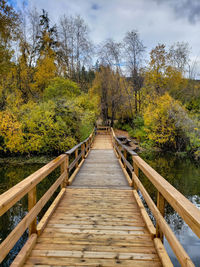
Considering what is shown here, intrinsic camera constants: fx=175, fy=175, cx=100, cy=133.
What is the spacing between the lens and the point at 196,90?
24.5 meters

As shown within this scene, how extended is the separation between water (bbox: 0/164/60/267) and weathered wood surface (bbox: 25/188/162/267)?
7.26ft

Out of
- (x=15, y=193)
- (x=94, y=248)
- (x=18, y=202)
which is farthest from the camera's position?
(x=18, y=202)

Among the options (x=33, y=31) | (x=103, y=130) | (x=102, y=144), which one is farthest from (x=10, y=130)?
(x=33, y=31)

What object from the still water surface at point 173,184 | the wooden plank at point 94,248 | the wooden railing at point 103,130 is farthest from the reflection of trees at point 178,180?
the wooden railing at point 103,130

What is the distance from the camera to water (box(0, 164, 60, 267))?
4577mm

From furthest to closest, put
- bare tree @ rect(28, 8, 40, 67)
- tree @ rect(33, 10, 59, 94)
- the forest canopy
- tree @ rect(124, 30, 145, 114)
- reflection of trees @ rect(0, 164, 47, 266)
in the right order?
bare tree @ rect(28, 8, 40, 67), tree @ rect(33, 10, 59, 94), tree @ rect(124, 30, 145, 114), the forest canopy, reflection of trees @ rect(0, 164, 47, 266)

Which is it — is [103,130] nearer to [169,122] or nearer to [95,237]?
[169,122]

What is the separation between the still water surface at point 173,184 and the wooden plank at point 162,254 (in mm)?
2861

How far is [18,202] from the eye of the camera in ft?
21.2

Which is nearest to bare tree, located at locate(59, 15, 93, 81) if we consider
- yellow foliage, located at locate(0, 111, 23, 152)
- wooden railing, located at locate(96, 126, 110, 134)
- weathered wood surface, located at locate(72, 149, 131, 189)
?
wooden railing, located at locate(96, 126, 110, 134)

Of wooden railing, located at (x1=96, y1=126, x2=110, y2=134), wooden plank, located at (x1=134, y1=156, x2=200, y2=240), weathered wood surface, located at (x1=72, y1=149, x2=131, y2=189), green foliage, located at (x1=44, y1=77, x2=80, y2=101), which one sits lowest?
weathered wood surface, located at (x1=72, y1=149, x2=131, y2=189)

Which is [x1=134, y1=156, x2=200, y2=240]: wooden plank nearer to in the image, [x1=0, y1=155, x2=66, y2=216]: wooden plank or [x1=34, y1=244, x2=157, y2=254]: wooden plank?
[x1=34, y1=244, x2=157, y2=254]: wooden plank

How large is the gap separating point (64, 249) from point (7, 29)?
17804 millimetres

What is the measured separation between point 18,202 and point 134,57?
20139mm
